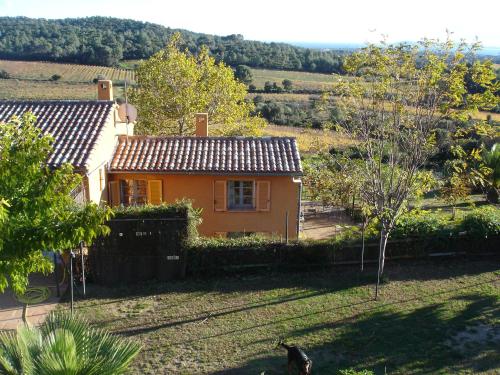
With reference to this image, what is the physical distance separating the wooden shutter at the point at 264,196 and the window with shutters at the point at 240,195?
0.91ft

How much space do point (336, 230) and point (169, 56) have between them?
1357 centimetres

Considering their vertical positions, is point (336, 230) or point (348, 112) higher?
point (348, 112)

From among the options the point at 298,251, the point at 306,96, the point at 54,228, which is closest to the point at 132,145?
the point at 298,251

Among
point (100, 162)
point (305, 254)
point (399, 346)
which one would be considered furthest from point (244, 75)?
point (399, 346)

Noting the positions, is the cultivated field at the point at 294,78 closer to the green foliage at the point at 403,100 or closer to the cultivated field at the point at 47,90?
the cultivated field at the point at 47,90

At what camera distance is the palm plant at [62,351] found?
16.5ft

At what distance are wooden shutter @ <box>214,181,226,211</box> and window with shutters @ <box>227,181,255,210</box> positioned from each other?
25 cm

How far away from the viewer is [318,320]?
1116 centimetres

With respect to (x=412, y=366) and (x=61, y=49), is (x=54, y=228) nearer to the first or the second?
(x=412, y=366)

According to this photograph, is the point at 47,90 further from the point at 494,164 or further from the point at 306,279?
the point at 306,279

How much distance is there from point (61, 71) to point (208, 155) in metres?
57.6

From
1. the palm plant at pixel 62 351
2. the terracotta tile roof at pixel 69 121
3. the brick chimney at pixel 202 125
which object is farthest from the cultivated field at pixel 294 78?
the palm plant at pixel 62 351

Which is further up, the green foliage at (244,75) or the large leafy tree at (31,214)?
the green foliage at (244,75)

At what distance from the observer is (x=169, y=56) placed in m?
27.0
